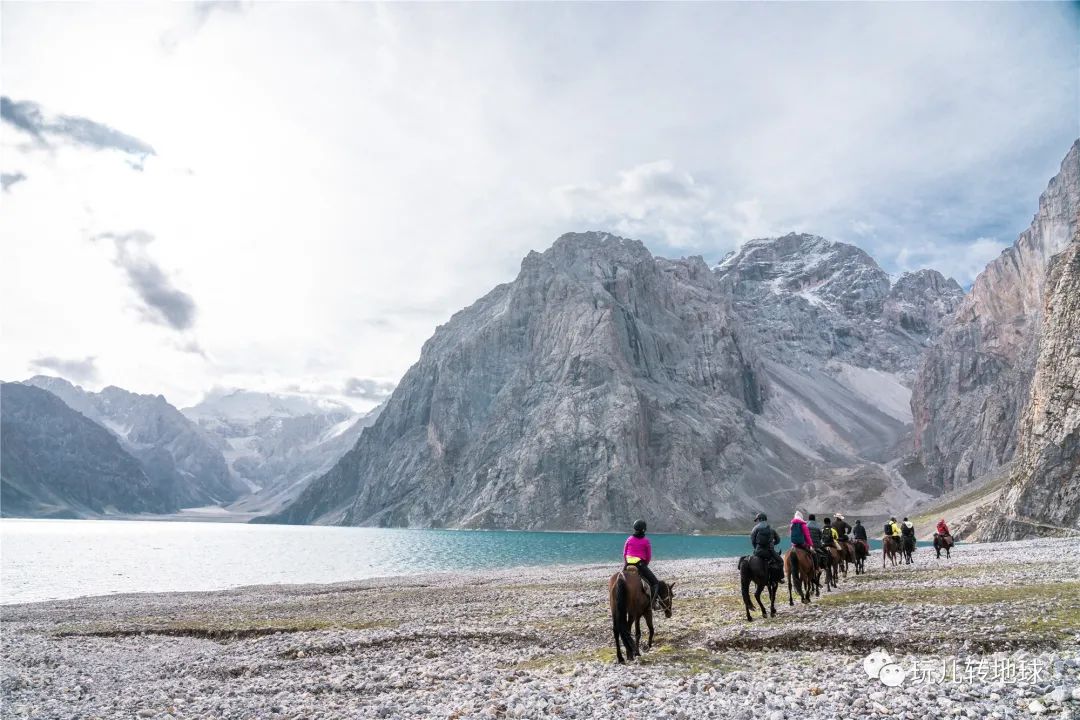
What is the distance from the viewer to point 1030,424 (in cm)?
10819

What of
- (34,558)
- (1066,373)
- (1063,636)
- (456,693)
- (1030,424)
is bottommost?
(34,558)

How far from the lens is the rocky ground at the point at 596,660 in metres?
14.2

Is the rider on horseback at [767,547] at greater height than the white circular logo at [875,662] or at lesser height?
greater

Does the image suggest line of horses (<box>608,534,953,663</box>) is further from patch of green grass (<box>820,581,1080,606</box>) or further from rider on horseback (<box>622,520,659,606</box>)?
patch of green grass (<box>820,581,1080,606</box>)

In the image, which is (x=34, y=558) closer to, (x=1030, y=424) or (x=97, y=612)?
(x=97, y=612)

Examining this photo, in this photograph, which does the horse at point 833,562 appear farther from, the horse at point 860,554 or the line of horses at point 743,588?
the horse at point 860,554

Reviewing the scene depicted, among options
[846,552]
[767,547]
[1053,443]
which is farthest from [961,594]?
[1053,443]

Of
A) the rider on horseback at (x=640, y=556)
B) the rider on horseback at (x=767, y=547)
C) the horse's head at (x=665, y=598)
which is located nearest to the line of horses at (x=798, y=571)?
the rider on horseback at (x=767, y=547)

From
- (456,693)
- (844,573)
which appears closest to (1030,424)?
(844,573)

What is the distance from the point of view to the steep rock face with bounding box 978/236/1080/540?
9225 centimetres

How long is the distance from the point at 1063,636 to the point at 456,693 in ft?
51.3

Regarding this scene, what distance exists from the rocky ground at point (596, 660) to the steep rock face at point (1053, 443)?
65204mm

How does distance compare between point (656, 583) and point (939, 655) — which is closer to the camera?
point (939, 655)

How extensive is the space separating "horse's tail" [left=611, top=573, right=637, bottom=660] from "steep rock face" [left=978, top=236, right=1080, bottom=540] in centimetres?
9348
